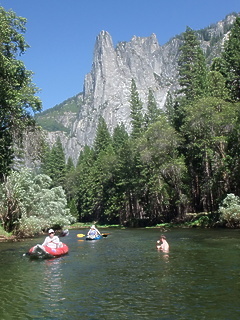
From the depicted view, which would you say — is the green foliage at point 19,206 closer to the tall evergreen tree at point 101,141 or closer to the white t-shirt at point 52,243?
the white t-shirt at point 52,243

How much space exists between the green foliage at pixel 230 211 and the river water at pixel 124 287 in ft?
43.5

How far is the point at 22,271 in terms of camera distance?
14906 millimetres

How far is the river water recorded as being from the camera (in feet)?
28.8

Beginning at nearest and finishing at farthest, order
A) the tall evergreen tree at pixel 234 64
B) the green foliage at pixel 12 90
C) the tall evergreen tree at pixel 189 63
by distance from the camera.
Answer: the green foliage at pixel 12 90 → the tall evergreen tree at pixel 234 64 → the tall evergreen tree at pixel 189 63

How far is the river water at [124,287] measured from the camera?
28.8 ft

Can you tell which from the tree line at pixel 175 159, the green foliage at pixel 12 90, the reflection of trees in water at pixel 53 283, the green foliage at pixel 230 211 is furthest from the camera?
the green foliage at pixel 230 211

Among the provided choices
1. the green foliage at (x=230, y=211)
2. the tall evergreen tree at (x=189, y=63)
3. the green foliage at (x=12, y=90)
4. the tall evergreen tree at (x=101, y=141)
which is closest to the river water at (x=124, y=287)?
the green foliage at (x=12, y=90)

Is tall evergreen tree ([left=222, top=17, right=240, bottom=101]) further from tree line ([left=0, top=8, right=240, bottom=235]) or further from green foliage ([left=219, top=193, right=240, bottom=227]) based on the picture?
green foliage ([left=219, top=193, right=240, bottom=227])

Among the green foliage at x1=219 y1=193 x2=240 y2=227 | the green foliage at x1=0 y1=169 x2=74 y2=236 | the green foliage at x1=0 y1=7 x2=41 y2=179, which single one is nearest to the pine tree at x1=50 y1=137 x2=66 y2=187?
the green foliage at x1=0 y1=169 x2=74 y2=236

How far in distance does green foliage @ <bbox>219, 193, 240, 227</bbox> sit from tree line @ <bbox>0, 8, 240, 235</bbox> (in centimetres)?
9

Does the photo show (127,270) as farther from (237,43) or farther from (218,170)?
(237,43)

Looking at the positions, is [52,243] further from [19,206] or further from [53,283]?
[19,206]

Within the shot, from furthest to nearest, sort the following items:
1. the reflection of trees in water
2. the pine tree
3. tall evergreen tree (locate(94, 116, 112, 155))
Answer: the pine tree, tall evergreen tree (locate(94, 116, 112, 155)), the reflection of trees in water

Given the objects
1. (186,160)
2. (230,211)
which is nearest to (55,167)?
(186,160)
